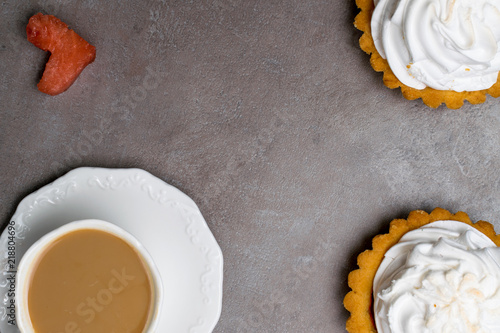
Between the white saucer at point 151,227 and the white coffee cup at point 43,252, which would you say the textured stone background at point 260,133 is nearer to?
the white saucer at point 151,227

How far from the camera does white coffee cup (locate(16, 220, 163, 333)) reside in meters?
1.28

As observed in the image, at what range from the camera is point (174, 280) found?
154cm

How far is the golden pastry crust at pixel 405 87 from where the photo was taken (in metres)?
1.59

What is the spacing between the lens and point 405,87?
1.59 metres

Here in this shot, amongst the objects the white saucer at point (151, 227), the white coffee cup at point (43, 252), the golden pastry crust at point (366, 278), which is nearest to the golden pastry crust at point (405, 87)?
the golden pastry crust at point (366, 278)

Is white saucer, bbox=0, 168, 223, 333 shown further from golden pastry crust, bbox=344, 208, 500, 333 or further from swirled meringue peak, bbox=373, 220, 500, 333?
swirled meringue peak, bbox=373, 220, 500, 333

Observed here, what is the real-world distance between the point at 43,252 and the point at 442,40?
1334 millimetres

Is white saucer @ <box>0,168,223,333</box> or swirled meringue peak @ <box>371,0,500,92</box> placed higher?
swirled meringue peak @ <box>371,0,500,92</box>

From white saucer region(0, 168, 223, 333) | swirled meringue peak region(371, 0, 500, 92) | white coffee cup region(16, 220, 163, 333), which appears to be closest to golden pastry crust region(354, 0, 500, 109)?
swirled meringue peak region(371, 0, 500, 92)

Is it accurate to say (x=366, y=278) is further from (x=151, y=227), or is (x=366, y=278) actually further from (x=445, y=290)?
(x=151, y=227)

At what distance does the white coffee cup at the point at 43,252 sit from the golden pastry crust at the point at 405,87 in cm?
96

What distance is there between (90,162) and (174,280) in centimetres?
51

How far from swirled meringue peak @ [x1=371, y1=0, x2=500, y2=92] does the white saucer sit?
84 centimetres

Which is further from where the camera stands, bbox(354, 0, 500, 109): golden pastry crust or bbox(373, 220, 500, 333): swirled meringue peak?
bbox(354, 0, 500, 109): golden pastry crust
